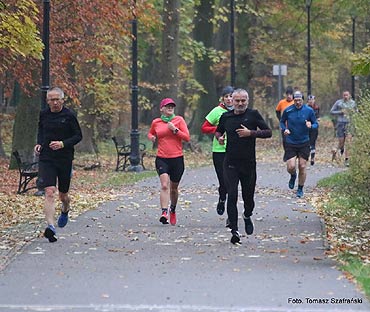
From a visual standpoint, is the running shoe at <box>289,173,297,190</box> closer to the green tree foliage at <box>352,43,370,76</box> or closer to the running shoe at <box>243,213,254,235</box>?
the green tree foliage at <box>352,43,370,76</box>

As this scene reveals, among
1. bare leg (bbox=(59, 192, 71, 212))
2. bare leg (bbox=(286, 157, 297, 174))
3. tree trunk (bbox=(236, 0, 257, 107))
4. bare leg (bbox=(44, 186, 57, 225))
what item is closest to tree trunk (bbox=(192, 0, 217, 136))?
tree trunk (bbox=(236, 0, 257, 107))

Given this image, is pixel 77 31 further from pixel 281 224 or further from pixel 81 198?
pixel 281 224

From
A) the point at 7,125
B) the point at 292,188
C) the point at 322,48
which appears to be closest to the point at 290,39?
the point at 322,48

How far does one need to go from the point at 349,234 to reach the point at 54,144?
4.08 metres

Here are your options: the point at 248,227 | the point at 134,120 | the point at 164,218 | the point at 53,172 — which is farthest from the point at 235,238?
the point at 134,120

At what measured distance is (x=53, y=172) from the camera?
13.2 m

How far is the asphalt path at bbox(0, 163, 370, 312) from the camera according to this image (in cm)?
880

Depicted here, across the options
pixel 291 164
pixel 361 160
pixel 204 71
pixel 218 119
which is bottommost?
pixel 291 164

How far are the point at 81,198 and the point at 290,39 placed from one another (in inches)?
1332

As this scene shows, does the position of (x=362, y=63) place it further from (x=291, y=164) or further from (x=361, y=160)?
(x=291, y=164)

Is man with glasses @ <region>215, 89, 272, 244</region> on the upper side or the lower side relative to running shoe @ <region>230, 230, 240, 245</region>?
upper

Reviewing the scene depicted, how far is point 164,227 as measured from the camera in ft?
49.1

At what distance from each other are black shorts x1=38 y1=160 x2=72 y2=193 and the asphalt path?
74cm

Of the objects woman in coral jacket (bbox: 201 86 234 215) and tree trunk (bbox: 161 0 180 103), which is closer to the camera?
woman in coral jacket (bbox: 201 86 234 215)
